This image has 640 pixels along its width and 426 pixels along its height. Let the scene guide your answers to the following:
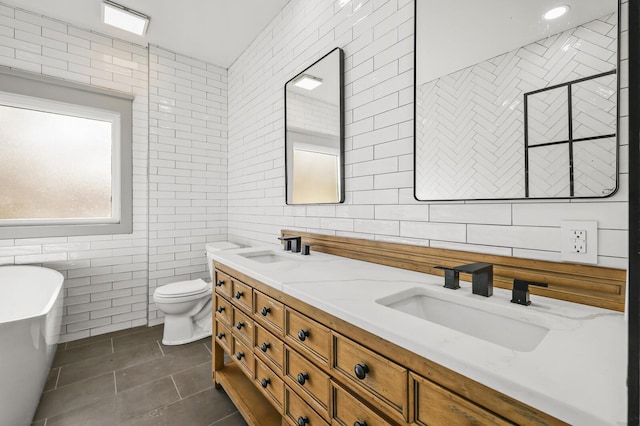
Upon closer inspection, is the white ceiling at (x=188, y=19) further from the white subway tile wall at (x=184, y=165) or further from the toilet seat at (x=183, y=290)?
the toilet seat at (x=183, y=290)

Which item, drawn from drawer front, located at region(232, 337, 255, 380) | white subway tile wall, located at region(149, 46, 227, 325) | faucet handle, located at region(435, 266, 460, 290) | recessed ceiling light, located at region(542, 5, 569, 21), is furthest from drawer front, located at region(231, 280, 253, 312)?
white subway tile wall, located at region(149, 46, 227, 325)

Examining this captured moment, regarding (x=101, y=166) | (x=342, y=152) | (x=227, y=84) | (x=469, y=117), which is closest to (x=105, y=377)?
(x=101, y=166)

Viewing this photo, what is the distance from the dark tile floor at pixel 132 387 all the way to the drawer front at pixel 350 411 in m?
1.10

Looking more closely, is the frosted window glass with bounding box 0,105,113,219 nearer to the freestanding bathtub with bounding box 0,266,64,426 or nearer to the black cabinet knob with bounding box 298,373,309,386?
the freestanding bathtub with bounding box 0,266,64,426

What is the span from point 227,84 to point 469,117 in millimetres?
3206

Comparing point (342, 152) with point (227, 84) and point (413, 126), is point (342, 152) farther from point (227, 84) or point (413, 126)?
point (227, 84)

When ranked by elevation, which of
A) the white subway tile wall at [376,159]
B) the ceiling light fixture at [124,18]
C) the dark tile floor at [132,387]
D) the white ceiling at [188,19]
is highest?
the white ceiling at [188,19]

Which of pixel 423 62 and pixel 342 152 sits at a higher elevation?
pixel 423 62

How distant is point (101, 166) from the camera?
3.01m

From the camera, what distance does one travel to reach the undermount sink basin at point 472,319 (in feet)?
2.86

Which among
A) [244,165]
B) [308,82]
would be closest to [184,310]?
[244,165]

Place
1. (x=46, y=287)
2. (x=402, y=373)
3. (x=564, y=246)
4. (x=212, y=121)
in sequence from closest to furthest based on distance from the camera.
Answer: (x=402, y=373) → (x=564, y=246) → (x=46, y=287) → (x=212, y=121)

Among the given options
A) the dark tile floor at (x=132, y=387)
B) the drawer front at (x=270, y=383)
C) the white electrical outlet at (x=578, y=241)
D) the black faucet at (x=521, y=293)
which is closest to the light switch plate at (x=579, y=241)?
the white electrical outlet at (x=578, y=241)

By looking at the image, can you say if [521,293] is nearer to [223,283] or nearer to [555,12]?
[555,12]
